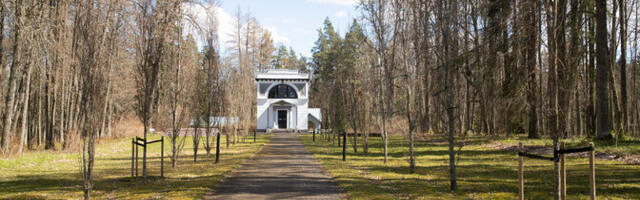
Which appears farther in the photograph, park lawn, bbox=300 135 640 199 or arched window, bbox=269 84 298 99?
arched window, bbox=269 84 298 99

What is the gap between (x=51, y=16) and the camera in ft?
63.2

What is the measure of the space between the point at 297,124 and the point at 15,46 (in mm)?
36628

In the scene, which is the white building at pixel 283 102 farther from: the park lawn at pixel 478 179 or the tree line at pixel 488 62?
the park lawn at pixel 478 179

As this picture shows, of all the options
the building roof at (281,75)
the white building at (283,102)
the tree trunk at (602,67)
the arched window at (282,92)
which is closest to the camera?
the tree trunk at (602,67)

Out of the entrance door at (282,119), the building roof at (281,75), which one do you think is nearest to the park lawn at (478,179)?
the building roof at (281,75)

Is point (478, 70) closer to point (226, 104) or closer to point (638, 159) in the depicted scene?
point (638, 159)

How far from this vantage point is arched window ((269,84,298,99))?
52688mm

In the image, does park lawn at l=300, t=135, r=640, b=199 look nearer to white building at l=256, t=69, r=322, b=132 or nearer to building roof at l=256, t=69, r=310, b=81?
white building at l=256, t=69, r=322, b=132

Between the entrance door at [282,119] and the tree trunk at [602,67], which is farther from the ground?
the tree trunk at [602,67]

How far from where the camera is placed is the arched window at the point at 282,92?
52688mm

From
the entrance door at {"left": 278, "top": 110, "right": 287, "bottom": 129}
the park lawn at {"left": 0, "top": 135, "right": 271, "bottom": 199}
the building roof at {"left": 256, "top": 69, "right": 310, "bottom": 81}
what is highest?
the building roof at {"left": 256, "top": 69, "right": 310, "bottom": 81}

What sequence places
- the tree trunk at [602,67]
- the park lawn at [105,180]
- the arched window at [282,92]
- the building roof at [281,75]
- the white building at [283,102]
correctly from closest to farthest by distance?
the park lawn at [105,180] → the tree trunk at [602,67] → the white building at [283,102] → the building roof at [281,75] → the arched window at [282,92]

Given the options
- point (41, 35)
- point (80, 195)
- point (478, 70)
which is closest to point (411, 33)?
point (478, 70)

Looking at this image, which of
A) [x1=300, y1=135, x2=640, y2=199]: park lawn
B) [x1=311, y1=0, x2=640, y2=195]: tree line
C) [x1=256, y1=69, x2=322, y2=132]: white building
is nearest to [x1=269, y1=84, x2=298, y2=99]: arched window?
[x1=256, y1=69, x2=322, y2=132]: white building
